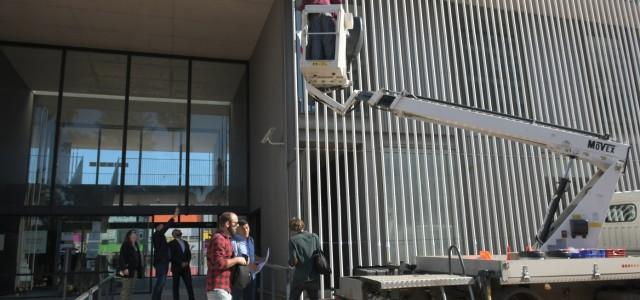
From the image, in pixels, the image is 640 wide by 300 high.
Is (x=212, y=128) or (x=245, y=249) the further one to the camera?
(x=212, y=128)

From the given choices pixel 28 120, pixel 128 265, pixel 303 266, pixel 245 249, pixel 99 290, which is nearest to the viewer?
pixel 245 249

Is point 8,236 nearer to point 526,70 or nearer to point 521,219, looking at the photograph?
point 521,219

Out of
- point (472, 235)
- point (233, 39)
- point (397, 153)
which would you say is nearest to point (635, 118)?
point (472, 235)

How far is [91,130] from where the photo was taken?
12.8 meters

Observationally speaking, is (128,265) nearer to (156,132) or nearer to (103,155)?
(103,155)

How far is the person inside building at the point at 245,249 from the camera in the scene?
578 centimetres

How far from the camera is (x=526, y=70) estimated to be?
11250 millimetres

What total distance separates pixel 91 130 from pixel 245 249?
330 inches

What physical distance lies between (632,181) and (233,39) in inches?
365

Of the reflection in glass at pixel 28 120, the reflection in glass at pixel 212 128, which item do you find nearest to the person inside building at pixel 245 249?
the reflection in glass at pixel 212 128

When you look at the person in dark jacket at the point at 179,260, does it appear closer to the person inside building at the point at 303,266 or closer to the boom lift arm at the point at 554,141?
the person inside building at the point at 303,266

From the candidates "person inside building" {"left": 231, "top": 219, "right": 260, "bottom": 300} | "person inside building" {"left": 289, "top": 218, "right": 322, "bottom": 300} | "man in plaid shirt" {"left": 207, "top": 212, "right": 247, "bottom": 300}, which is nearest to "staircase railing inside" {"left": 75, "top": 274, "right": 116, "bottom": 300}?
"man in plaid shirt" {"left": 207, "top": 212, "right": 247, "bottom": 300}

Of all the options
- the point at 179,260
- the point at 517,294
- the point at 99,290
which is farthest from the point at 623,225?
the point at 99,290

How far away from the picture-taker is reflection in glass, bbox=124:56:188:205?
12648 mm
